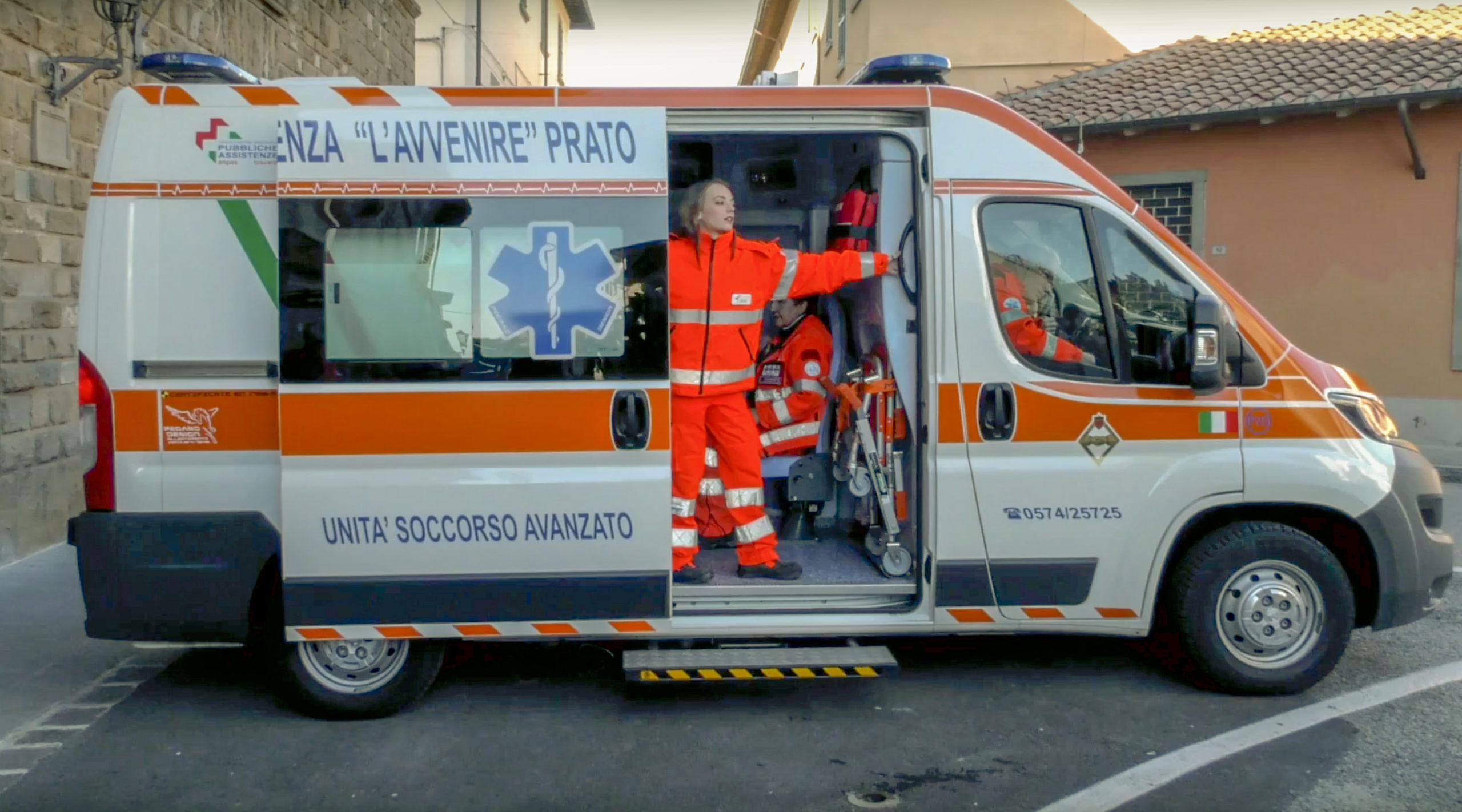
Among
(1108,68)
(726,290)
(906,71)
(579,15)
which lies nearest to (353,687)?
(726,290)

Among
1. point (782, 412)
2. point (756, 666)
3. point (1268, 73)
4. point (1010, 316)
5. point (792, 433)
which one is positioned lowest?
point (756, 666)

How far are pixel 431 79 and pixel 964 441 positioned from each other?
53.6 feet

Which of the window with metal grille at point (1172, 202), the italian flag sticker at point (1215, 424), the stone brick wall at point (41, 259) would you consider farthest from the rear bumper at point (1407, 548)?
the window with metal grille at point (1172, 202)

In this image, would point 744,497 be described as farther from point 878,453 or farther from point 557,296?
point 557,296

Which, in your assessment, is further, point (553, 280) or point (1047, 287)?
point (1047, 287)

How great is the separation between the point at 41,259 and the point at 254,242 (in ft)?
13.4

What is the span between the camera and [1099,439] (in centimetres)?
471

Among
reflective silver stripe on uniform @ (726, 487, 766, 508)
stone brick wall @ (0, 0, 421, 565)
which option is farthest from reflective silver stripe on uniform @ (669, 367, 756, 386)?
stone brick wall @ (0, 0, 421, 565)

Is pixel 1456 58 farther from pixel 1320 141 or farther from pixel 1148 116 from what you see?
pixel 1148 116

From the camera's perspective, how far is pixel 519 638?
4.67 m

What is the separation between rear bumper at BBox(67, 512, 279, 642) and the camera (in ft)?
14.6

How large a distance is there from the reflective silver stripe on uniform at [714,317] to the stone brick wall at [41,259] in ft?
14.3

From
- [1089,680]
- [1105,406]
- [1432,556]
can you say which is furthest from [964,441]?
[1432,556]

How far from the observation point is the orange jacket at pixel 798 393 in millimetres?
5988
